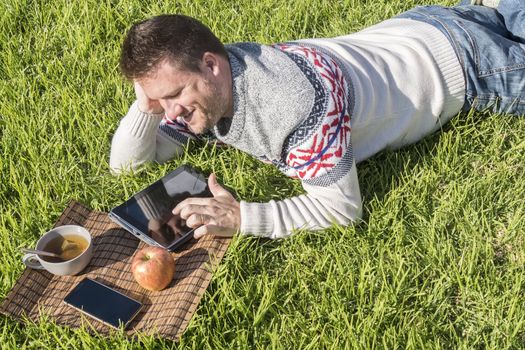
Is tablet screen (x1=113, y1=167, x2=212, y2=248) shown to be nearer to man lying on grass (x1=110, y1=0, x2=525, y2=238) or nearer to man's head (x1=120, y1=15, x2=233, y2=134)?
man lying on grass (x1=110, y1=0, x2=525, y2=238)

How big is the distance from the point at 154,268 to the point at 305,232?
0.71m

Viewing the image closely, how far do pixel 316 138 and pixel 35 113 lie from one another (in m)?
1.99

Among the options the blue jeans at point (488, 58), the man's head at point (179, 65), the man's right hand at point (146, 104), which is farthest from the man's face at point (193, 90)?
the blue jeans at point (488, 58)

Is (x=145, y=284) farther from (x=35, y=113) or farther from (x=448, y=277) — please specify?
(x=35, y=113)

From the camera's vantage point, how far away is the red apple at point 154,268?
3.15 m

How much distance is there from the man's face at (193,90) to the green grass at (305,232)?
0.55m

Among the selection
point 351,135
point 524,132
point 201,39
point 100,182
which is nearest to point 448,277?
point 351,135

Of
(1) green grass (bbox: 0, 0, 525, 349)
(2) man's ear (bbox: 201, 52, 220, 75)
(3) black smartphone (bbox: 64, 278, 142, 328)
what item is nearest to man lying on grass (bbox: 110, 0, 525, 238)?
(2) man's ear (bbox: 201, 52, 220, 75)

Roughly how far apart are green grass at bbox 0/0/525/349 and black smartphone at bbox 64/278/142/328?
104mm

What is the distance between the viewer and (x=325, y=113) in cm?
310

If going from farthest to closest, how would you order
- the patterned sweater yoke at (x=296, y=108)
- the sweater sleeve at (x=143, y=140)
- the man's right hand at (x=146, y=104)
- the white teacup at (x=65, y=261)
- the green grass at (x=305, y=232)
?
the sweater sleeve at (x=143, y=140), the man's right hand at (x=146, y=104), the white teacup at (x=65, y=261), the patterned sweater yoke at (x=296, y=108), the green grass at (x=305, y=232)

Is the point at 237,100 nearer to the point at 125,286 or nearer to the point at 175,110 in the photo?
the point at 175,110

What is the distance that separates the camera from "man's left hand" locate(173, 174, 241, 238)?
329 centimetres

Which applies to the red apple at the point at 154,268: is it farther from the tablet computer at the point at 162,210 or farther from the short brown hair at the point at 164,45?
the short brown hair at the point at 164,45
